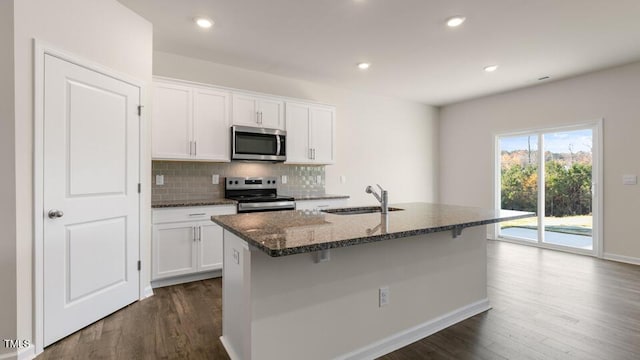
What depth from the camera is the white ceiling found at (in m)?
2.66

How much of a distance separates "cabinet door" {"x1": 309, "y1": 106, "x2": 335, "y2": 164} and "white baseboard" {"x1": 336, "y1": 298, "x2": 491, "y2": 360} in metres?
2.67

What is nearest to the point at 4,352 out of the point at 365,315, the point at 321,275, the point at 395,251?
the point at 321,275

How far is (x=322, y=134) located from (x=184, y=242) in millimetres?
2345

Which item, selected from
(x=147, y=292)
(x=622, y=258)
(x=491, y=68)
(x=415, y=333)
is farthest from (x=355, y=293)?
(x=622, y=258)

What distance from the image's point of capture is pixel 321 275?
5.92ft

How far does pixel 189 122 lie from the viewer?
11.5 feet

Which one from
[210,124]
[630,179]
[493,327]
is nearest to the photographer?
[493,327]

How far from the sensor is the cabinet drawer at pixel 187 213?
3162 mm

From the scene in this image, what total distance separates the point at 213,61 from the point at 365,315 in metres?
3.49

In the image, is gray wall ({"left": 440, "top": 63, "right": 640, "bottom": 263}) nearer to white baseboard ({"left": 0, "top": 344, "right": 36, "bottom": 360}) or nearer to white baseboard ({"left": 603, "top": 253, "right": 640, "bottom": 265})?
white baseboard ({"left": 603, "top": 253, "right": 640, "bottom": 265})

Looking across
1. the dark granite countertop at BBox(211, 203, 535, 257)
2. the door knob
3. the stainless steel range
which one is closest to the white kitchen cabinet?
the stainless steel range

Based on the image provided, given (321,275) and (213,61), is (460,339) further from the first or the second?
(213,61)

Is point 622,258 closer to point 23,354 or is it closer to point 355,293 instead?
point 355,293

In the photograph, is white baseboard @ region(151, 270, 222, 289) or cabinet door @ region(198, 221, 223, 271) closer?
white baseboard @ region(151, 270, 222, 289)
